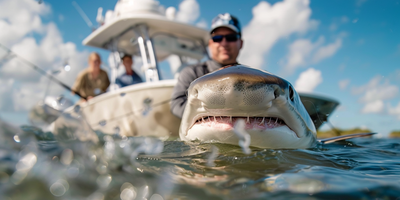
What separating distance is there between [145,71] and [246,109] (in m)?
3.49

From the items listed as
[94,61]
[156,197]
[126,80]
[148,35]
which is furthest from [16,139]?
[94,61]

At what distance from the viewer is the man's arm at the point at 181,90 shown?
9.63 ft

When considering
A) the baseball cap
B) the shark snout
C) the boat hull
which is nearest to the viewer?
the shark snout

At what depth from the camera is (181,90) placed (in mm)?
3074

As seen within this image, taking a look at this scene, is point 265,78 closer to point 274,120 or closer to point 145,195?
point 274,120

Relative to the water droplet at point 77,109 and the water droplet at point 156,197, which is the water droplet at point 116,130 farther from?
the water droplet at point 156,197

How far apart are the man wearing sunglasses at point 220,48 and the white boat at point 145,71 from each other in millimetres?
394

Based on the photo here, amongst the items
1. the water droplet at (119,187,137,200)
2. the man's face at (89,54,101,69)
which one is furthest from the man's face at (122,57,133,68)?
the water droplet at (119,187,137,200)

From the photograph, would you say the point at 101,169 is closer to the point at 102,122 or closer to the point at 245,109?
the point at 245,109

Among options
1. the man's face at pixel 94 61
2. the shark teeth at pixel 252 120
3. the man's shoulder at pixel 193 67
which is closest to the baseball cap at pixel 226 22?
the man's shoulder at pixel 193 67

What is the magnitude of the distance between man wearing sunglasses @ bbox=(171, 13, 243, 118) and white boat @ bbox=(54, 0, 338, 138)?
39 centimetres

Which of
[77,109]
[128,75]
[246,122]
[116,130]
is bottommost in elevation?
[246,122]

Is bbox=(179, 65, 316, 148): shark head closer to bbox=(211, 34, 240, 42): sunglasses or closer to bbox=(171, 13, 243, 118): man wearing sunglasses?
bbox=(171, 13, 243, 118): man wearing sunglasses

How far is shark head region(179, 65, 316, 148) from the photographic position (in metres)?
1.20
